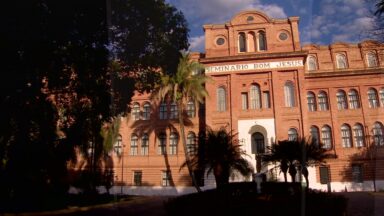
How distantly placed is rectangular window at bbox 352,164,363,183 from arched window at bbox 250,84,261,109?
802cm

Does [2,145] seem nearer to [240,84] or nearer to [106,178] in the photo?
[106,178]

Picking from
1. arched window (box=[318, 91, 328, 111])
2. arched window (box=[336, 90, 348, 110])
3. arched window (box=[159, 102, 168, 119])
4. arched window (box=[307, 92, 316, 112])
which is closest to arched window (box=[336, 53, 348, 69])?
arched window (box=[336, 90, 348, 110])

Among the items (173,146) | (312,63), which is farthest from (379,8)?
(312,63)

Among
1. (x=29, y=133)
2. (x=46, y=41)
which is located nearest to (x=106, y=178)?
(x=29, y=133)

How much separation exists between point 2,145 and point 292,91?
23.4 m

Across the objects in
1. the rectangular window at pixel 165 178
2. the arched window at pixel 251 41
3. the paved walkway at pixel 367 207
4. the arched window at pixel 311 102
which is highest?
the arched window at pixel 251 41

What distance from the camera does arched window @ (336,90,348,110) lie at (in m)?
28.5

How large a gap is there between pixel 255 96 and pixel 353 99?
735 cm

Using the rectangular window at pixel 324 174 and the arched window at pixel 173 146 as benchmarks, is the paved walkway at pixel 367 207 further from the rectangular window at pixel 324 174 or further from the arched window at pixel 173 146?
the arched window at pixel 173 146

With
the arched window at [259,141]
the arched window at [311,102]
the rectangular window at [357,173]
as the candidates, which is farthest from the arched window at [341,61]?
the arched window at [259,141]

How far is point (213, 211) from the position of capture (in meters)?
7.04

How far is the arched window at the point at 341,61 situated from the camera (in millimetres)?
32156

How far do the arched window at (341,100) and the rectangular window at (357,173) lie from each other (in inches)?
175

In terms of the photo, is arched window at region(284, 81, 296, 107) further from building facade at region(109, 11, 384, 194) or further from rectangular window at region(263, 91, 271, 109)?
rectangular window at region(263, 91, 271, 109)
